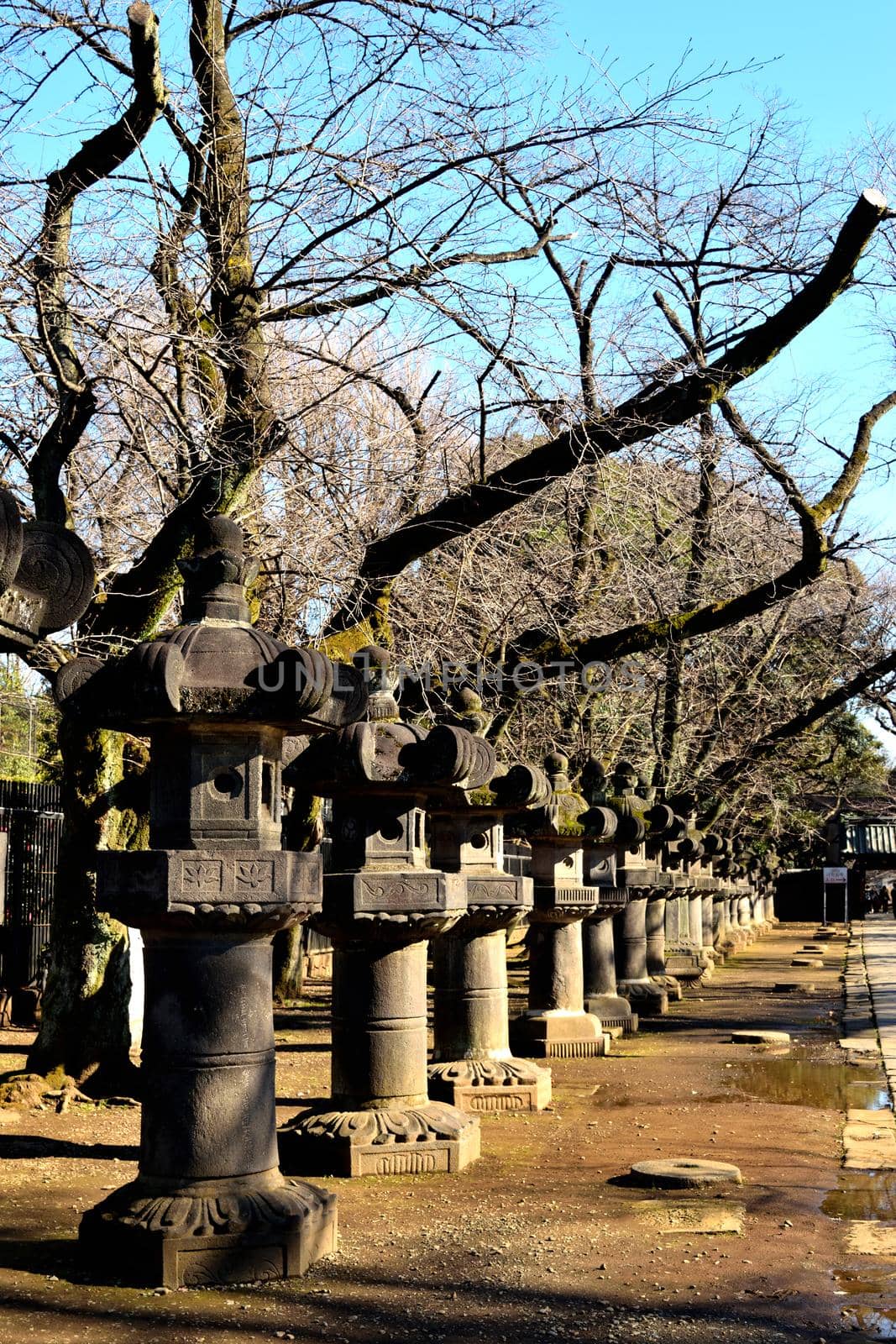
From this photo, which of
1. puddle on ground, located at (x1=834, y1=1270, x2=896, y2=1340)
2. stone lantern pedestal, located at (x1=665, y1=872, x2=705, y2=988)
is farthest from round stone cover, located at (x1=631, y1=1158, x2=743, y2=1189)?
stone lantern pedestal, located at (x1=665, y1=872, x2=705, y2=988)

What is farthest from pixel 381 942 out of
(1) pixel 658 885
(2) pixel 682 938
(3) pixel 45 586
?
(2) pixel 682 938

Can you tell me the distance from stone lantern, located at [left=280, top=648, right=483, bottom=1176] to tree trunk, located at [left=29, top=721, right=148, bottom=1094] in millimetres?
2938

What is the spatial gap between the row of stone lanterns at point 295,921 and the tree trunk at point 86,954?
2.42 metres

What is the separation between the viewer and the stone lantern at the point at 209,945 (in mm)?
6391

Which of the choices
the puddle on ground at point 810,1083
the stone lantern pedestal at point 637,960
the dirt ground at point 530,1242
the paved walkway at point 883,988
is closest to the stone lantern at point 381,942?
the dirt ground at point 530,1242

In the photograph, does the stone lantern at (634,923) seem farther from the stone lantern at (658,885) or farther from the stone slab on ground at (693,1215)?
the stone slab on ground at (693,1215)

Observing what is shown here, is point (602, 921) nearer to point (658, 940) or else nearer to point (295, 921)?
point (658, 940)

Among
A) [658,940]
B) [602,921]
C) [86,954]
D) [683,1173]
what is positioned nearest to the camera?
[683,1173]

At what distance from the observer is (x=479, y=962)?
11.9 metres

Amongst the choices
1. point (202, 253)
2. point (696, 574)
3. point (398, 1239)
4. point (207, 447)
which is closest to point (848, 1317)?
point (398, 1239)

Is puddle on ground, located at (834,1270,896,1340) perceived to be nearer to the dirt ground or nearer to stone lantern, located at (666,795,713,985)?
the dirt ground

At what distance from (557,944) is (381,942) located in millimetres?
6189

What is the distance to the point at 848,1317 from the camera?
5.98m

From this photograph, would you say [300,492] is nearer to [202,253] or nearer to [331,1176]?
[202,253]
